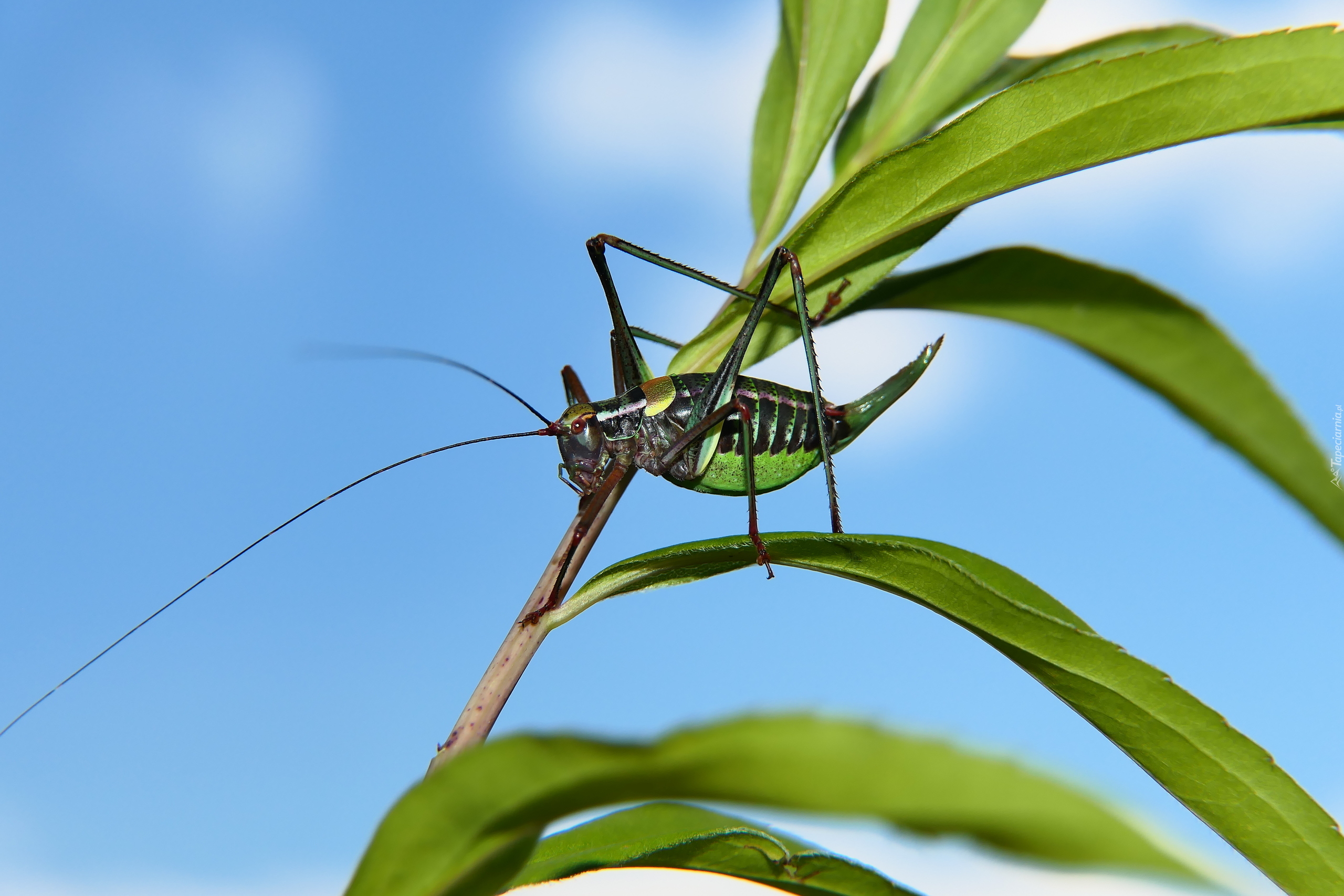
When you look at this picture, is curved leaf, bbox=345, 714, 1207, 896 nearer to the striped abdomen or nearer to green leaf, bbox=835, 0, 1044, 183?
green leaf, bbox=835, 0, 1044, 183

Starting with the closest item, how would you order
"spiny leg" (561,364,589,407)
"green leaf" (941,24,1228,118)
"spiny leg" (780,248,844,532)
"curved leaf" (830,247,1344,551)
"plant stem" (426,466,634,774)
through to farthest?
1. "curved leaf" (830,247,1344,551)
2. "plant stem" (426,466,634,774)
3. "spiny leg" (780,248,844,532)
4. "green leaf" (941,24,1228,118)
5. "spiny leg" (561,364,589,407)

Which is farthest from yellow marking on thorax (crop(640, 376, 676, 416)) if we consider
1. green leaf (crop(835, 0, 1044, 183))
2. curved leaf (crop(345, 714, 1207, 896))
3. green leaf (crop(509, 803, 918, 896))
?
curved leaf (crop(345, 714, 1207, 896))

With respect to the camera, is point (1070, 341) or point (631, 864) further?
point (1070, 341)

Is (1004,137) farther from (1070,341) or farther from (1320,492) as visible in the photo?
(1320,492)


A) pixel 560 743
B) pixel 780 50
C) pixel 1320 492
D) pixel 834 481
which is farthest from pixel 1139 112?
pixel 560 743

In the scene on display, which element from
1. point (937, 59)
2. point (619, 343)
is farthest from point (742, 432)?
point (937, 59)

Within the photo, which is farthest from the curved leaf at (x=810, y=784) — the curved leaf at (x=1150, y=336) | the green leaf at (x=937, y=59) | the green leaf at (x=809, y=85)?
the green leaf at (x=937, y=59)

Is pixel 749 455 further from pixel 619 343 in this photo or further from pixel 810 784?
pixel 810 784
